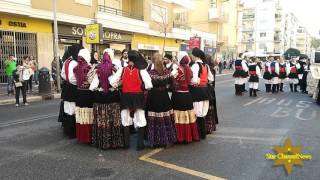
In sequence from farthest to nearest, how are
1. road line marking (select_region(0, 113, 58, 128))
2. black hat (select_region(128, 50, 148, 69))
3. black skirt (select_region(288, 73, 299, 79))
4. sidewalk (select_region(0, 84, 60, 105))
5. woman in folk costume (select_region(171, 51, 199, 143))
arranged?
black skirt (select_region(288, 73, 299, 79)) < sidewalk (select_region(0, 84, 60, 105)) < road line marking (select_region(0, 113, 58, 128)) < woman in folk costume (select_region(171, 51, 199, 143)) < black hat (select_region(128, 50, 148, 69))

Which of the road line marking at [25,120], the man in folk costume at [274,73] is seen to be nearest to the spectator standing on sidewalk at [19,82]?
the road line marking at [25,120]

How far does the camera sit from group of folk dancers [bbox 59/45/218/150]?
21.3 ft

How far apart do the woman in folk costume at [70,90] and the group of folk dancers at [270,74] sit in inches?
414

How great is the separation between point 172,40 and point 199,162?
31.7 metres

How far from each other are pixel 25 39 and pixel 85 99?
14776 millimetres

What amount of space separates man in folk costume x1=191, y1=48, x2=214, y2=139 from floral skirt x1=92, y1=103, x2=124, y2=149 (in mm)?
1791

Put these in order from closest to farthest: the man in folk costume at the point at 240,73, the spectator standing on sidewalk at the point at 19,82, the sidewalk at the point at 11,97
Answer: the spectator standing on sidewalk at the point at 19,82, the sidewalk at the point at 11,97, the man in folk costume at the point at 240,73

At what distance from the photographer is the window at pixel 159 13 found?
1244 inches

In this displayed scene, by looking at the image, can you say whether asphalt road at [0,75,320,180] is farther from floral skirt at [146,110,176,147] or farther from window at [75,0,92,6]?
window at [75,0,92,6]

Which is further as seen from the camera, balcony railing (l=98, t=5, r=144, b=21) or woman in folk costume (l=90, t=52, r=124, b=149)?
balcony railing (l=98, t=5, r=144, b=21)

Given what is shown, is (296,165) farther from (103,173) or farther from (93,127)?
(93,127)

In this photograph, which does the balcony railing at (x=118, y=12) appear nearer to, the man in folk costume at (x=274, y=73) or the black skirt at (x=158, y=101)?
the man in folk costume at (x=274, y=73)

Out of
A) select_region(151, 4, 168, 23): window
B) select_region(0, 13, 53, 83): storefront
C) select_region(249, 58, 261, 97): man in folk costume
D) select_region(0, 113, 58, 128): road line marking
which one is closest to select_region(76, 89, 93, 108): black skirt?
select_region(0, 113, 58, 128): road line marking

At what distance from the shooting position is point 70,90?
7449 millimetres
